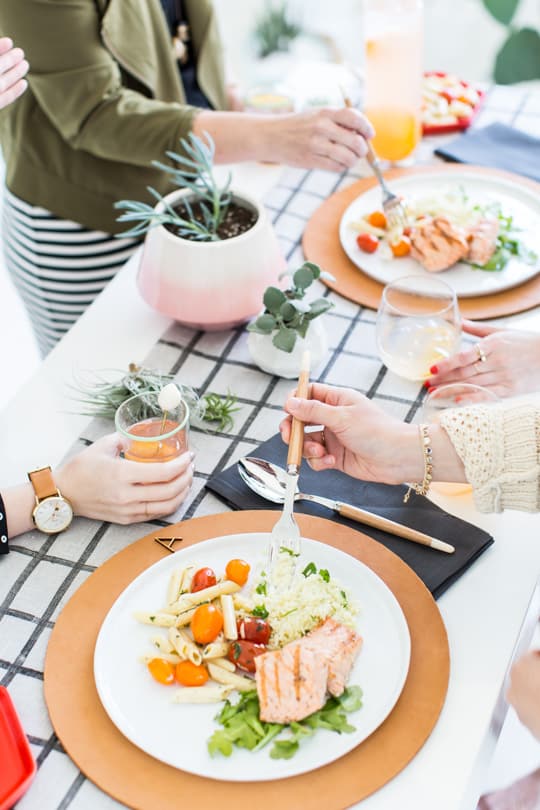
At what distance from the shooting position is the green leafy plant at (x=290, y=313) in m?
1.43

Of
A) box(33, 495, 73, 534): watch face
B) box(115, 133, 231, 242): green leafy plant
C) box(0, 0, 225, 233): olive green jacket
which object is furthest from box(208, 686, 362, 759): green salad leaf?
box(0, 0, 225, 233): olive green jacket

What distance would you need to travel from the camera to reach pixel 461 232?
5.47ft

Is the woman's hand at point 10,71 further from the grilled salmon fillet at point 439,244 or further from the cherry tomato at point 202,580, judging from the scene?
the cherry tomato at point 202,580

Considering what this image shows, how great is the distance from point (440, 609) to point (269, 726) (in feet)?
0.95

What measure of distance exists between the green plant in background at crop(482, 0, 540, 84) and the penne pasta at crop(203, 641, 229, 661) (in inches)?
153

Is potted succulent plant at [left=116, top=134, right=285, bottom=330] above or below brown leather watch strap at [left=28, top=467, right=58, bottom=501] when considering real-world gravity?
above

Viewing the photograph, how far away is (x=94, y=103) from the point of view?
1852mm

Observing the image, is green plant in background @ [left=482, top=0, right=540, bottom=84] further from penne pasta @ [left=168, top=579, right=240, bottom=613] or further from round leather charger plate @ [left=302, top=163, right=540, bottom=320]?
penne pasta @ [left=168, top=579, right=240, bottom=613]

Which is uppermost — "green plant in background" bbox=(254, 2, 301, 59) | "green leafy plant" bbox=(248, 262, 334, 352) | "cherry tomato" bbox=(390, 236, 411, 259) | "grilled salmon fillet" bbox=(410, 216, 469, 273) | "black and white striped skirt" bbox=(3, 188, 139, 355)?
"green leafy plant" bbox=(248, 262, 334, 352)

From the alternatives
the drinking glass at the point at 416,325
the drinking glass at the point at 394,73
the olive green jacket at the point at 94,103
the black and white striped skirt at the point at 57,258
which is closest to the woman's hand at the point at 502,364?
the drinking glass at the point at 416,325

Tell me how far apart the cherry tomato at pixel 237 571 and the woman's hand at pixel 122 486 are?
0.15 metres

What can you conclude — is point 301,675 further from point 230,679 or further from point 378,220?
point 378,220

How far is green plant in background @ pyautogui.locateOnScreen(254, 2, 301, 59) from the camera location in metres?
3.97

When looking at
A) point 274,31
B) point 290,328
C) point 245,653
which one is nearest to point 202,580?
point 245,653
